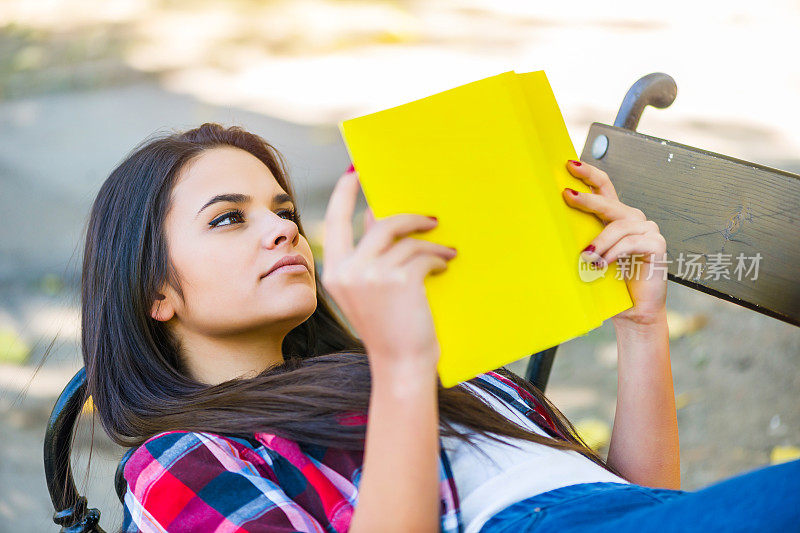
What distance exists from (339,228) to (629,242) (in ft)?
1.47

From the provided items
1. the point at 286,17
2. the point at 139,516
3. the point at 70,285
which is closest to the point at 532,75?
the point at 139,516

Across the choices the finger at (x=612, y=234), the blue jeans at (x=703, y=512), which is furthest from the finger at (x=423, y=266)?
the blue jeans at (x=703, y=512)

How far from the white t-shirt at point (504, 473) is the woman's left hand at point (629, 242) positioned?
0.26 meters

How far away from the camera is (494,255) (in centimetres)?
95

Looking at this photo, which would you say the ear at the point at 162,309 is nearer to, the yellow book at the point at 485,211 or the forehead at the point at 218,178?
the forehead at the point at 218,178

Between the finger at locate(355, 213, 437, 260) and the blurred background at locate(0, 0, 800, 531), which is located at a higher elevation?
the blurred background at locate(0, 0, 800, 531)

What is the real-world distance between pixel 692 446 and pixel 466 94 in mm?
1529

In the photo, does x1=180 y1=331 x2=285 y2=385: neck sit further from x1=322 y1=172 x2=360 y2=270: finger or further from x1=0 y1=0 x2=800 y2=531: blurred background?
x1=0 y1=0 x2=800 y2=531: blurred background

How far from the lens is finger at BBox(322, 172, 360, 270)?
85 cm

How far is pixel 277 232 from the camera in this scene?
128 cm

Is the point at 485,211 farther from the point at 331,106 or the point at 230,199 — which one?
the point at 331,106

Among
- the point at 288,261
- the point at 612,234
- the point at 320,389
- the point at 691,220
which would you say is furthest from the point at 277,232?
the point at 691,220

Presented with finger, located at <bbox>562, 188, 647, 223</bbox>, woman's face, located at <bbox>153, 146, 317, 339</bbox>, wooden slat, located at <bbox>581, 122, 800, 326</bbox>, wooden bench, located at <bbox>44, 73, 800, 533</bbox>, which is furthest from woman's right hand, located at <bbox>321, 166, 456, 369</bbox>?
wooden slat, located at <bbox>581, 122, 800, 326</bbox>

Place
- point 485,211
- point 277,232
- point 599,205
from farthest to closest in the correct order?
1. point 277,232
2. point 599,205
3. point 485,211
